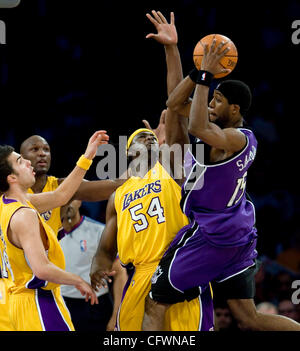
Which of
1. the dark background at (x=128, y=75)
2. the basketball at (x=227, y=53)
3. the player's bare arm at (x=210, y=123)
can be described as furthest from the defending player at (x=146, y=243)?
the dark background at (x=128, y=75)

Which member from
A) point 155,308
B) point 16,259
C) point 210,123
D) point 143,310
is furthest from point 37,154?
point 210,123

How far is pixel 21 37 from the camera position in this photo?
855 centimetres

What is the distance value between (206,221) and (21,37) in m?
5.65

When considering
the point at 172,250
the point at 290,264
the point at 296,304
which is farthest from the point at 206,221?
the point at 290,264

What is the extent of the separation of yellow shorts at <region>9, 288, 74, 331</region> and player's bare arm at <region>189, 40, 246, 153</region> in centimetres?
144

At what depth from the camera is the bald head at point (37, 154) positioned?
5.21 meters

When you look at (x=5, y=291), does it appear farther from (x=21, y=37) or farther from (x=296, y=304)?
(x=21, y=37)

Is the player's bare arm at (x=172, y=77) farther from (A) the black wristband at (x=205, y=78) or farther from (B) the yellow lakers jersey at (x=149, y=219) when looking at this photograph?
(A) the black wristband at (x=205, y=78)

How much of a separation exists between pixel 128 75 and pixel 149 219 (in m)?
4.69

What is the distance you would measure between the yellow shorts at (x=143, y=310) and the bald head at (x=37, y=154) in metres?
1.44

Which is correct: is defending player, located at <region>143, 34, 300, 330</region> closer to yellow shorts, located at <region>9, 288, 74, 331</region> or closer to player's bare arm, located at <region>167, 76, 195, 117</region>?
player's bare arm, located at <region>167, 76, 195, 117</region>

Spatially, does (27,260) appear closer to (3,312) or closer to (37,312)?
(37,312)

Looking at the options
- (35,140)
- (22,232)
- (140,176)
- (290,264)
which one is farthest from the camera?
(290,264)

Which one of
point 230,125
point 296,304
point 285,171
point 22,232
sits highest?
point 230,125
